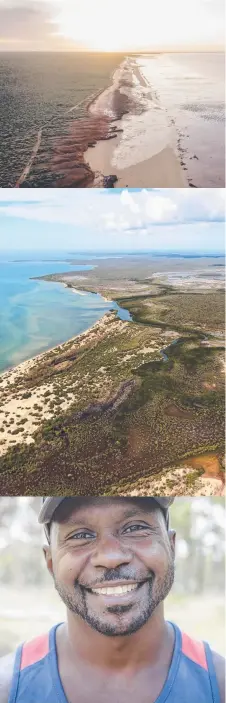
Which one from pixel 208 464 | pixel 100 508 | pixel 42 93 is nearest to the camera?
pixel 100 508

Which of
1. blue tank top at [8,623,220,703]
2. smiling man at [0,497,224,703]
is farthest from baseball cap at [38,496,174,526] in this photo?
blue tank top at [8,623,220,703]

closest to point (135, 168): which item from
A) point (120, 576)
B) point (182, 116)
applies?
point (182, 116)

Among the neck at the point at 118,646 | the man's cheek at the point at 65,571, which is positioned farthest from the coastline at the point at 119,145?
the neck at the point at 118,646

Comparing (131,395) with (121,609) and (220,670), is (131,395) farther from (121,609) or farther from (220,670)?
(220,670)

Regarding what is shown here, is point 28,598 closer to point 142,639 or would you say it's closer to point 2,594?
point 2,594

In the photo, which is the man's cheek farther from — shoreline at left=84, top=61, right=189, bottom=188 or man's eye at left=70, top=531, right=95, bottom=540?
shoreline at left=84, top=61, right=189, bottom=188

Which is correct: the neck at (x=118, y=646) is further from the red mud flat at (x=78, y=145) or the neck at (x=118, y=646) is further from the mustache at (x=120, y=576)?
the red mud flat at (x=78, y=145)
